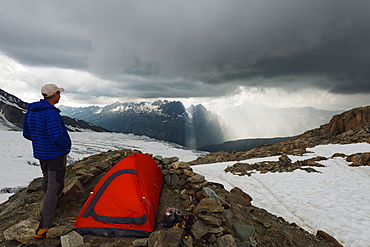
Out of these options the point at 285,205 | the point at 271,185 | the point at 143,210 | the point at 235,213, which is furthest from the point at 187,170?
the point at 271,185

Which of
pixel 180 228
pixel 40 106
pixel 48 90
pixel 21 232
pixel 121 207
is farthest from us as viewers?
pixel 121 207

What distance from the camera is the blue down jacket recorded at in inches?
215

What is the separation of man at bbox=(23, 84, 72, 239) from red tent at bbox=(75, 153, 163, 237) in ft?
4.09

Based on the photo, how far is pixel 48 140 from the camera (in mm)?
5617

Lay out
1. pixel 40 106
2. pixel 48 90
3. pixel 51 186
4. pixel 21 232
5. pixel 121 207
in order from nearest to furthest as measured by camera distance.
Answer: pixel 40 106
pixel 21 232
pixel 48 90
pixel 51 186
pixel 121 207

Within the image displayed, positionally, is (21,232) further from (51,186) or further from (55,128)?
(55,128)

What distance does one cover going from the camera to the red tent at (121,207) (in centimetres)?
632

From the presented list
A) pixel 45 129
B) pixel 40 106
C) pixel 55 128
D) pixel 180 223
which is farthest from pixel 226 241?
pixel 40 106

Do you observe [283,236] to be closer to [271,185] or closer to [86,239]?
[86,239]

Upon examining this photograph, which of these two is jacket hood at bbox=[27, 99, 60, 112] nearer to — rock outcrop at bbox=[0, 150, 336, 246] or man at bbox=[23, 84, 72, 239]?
man at bbox=[23, 84, 72, 239]

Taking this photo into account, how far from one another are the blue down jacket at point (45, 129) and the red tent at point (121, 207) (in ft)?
8.47

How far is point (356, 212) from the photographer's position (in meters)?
11.0

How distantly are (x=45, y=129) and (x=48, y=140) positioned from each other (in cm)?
38

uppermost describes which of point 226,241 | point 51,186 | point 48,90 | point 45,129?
point 48,90
